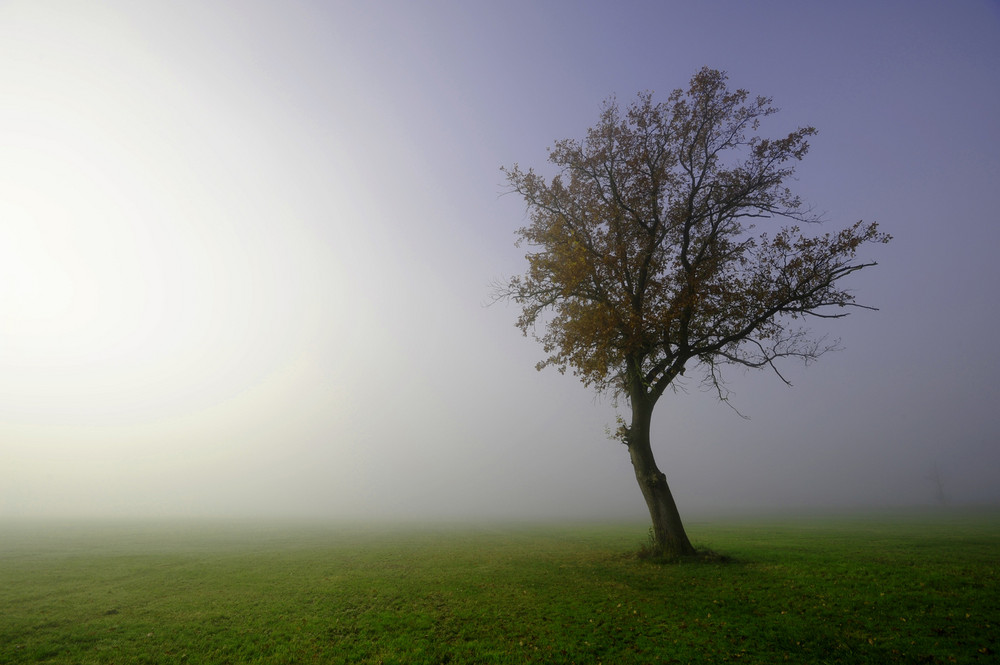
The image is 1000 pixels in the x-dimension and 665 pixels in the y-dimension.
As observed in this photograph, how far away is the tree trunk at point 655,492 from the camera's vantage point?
1970 cm

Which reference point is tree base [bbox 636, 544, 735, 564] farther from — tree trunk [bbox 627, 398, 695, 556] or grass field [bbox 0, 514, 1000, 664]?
grass field [bbox 0, 514, 1000, 664]

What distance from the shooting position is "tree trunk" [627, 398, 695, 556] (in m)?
19.7

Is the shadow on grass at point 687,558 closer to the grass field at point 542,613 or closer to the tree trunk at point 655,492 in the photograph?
the tree trunk at point 655,492

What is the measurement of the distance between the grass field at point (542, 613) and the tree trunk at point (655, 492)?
4.61 feet

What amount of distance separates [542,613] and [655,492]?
9545 millimetres

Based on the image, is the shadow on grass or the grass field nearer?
the grass field

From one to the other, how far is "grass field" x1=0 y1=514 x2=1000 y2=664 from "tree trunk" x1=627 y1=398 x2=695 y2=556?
1405 millimetres

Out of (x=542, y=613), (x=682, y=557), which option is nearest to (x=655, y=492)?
(x=682, y=557)

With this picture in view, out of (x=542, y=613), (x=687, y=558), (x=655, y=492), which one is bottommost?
(x=542, y=613)

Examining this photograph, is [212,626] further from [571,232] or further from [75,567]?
[571,232]

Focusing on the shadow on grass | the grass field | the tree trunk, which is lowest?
the grass field

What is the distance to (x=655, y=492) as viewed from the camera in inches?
803

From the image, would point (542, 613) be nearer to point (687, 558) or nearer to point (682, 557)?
point (682, 557)

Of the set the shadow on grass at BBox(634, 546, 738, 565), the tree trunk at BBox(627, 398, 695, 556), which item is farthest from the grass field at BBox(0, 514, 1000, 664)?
the tree trunk at BBox(627, 398, 695, 556)
